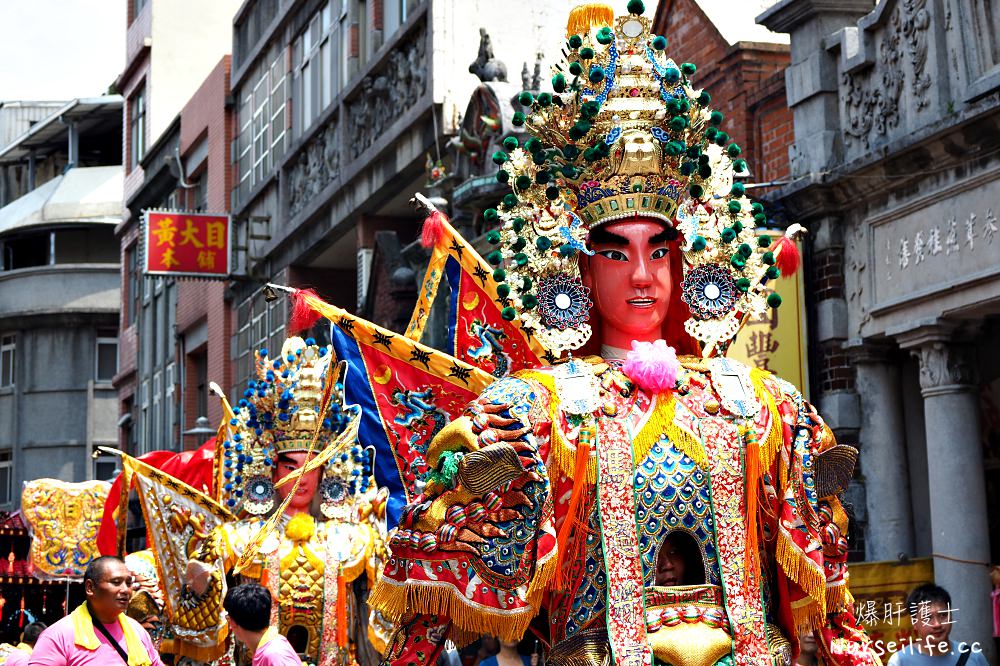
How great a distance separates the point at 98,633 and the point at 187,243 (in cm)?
2097

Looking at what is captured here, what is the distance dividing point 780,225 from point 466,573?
885 centimetres

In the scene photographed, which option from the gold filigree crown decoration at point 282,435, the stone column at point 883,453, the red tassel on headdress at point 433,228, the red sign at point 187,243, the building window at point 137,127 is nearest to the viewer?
the red tassel on headdress at point 433,228

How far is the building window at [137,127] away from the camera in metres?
36.9

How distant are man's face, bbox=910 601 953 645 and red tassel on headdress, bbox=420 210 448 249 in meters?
3.20

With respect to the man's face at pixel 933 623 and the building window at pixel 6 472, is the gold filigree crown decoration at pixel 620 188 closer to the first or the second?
the man's face at pixel 933 623

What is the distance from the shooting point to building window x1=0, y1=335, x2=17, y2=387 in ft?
139

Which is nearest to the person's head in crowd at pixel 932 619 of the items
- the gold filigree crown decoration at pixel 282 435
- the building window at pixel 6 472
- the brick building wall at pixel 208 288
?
the gold filigree crown decoration at pixel 282 435

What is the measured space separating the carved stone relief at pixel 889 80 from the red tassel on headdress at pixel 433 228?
20.5 ft

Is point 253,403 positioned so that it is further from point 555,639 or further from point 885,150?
point 555,639

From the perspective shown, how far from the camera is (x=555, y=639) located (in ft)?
18.0

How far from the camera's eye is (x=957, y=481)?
11.9 metres

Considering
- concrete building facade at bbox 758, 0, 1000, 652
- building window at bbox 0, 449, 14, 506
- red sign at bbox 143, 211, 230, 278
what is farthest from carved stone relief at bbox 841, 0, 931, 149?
building window at bbox 0, 449, 14, 506

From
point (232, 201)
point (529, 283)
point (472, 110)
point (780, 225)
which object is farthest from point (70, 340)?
point (529, 283)

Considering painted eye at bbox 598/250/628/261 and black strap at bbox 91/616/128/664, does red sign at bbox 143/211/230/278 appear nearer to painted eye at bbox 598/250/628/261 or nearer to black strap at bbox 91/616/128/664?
black strap at bbox 91/616/128/664
